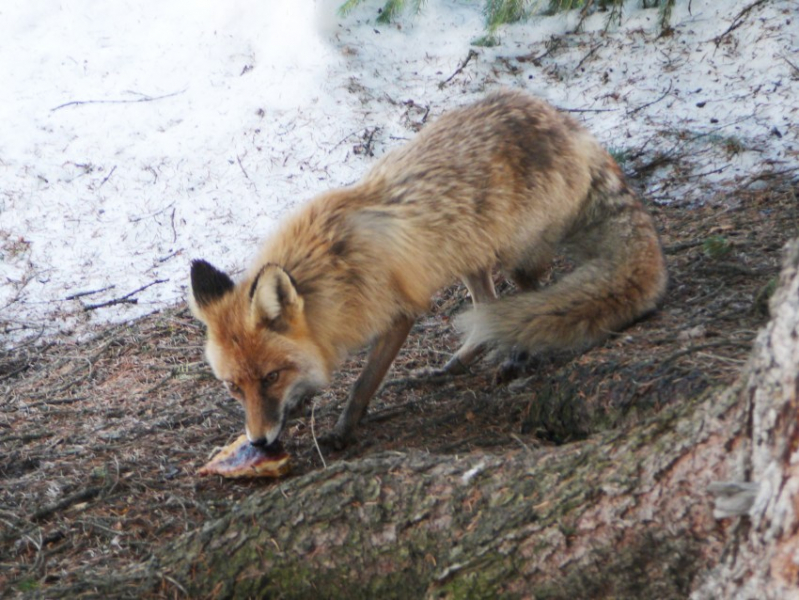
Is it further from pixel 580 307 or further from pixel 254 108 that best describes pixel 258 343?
pixel 254 108

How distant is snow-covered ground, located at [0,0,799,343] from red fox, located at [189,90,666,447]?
2.25 m

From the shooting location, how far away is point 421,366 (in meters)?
5.77

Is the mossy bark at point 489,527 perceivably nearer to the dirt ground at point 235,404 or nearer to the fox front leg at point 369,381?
the dirt ground at point 235,404

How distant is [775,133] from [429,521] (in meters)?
5.97

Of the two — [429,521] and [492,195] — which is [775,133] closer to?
[492,195]

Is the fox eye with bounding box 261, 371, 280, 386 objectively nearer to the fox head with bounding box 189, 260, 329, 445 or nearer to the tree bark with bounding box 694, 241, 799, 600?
the fox head with bounding box 189, 260, 329, 445

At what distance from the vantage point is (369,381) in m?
4.80

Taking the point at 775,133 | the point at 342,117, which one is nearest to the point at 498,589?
the point at 775,133

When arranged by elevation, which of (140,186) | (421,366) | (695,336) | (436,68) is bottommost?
(421,366)

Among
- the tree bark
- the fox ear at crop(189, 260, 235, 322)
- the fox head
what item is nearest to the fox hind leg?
the fox head

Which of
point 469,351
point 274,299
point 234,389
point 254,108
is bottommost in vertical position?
point 469,351

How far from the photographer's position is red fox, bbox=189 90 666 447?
4.28m

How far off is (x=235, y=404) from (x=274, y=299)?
4.17 ft

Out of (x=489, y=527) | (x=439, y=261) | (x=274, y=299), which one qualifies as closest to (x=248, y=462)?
(x=274, y=299)
